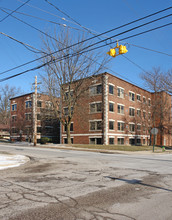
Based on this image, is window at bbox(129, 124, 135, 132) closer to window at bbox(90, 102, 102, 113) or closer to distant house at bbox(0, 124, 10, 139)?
window at bbox(90, 102, 102, 113)

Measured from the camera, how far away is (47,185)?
7070mm

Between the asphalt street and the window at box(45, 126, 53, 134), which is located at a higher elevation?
the window at box(45, 126, 53, 134)

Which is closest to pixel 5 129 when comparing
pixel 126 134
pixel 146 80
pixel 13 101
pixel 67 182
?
pixel 13 101

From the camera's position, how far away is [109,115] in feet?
127

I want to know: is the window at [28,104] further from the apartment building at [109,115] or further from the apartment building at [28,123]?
the apartment building at [109,115]

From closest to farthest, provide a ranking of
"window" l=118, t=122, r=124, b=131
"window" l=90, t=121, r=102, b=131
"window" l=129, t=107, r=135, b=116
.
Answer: "window" l=90, t=121, r=102, b=131 → "window" l=118, t=122, r=124, b=131 → "window" l=129, t=107, r=135, b=116

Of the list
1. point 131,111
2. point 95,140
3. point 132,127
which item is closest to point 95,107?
point 95,140

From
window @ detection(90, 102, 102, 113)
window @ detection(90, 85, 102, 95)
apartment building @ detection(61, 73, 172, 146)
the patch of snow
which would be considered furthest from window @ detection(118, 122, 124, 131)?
the patch of snow

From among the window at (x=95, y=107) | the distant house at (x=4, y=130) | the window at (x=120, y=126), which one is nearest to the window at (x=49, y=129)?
the window at (x=95, y=107)

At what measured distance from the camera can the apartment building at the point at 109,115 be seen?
38.1 m

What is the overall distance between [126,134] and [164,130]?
40.6ft

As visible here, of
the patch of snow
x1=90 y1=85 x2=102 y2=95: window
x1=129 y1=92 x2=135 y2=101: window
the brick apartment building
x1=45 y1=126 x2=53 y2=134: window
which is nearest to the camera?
the patch of snow

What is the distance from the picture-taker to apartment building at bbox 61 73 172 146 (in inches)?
1501

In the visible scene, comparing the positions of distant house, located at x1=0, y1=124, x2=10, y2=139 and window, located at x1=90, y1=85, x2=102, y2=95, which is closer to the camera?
window, located at x1=90, y1=85, x2=102, y2=95
